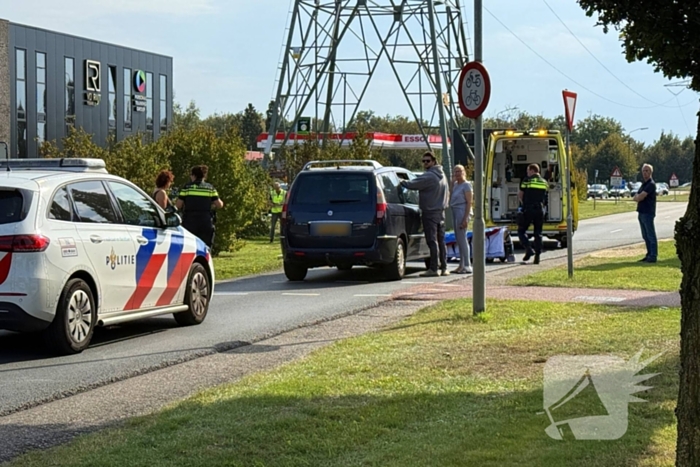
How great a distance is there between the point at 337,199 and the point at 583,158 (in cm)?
9817

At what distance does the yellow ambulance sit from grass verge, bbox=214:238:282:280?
17.7ft

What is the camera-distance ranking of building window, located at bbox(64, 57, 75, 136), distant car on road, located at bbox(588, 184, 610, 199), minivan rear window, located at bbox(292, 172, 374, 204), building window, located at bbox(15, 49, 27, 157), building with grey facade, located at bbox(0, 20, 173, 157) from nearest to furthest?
1. minivan rear window, located at bbox(292, 172, 374, 204)
2. building with grey facade, located at bbox(0, 20, 173, 157)
3. building window, located at bbox(15, 49, 27, 157)
4. building window, located at bbox(64, 57, 75, 136)
5. distant car on road, located at bbox(588, 184, 610, 199)

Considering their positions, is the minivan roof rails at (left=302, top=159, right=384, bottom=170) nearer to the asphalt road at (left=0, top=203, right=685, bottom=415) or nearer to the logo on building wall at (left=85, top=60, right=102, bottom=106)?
the asphalt road at (left=0, top=203, right=685, bottom=415)

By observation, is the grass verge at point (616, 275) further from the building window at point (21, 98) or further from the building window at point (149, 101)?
the building window at point (149, 101)

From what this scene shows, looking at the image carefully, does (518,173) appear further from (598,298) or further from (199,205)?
(598,298)

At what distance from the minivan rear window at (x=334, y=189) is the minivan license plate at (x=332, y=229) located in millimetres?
381

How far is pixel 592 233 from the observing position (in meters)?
34.8

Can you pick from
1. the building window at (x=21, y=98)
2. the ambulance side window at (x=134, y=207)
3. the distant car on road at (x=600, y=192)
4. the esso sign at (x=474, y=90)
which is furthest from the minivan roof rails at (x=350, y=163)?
the distant car on road at (x=600, y=192)

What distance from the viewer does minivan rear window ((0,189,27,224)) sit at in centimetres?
938

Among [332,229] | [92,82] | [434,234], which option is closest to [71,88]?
[92,82]

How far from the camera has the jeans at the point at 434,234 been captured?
1783cm

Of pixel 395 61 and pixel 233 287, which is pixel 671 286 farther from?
pixel 395 61

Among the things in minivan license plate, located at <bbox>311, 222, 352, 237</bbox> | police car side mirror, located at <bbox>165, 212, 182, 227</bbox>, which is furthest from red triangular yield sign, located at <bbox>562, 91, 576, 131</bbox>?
police car side mirror, located at <bbox>165, 212, 182, 227</bbox>

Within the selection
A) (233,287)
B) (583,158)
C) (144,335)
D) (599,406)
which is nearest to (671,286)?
(233,287)
